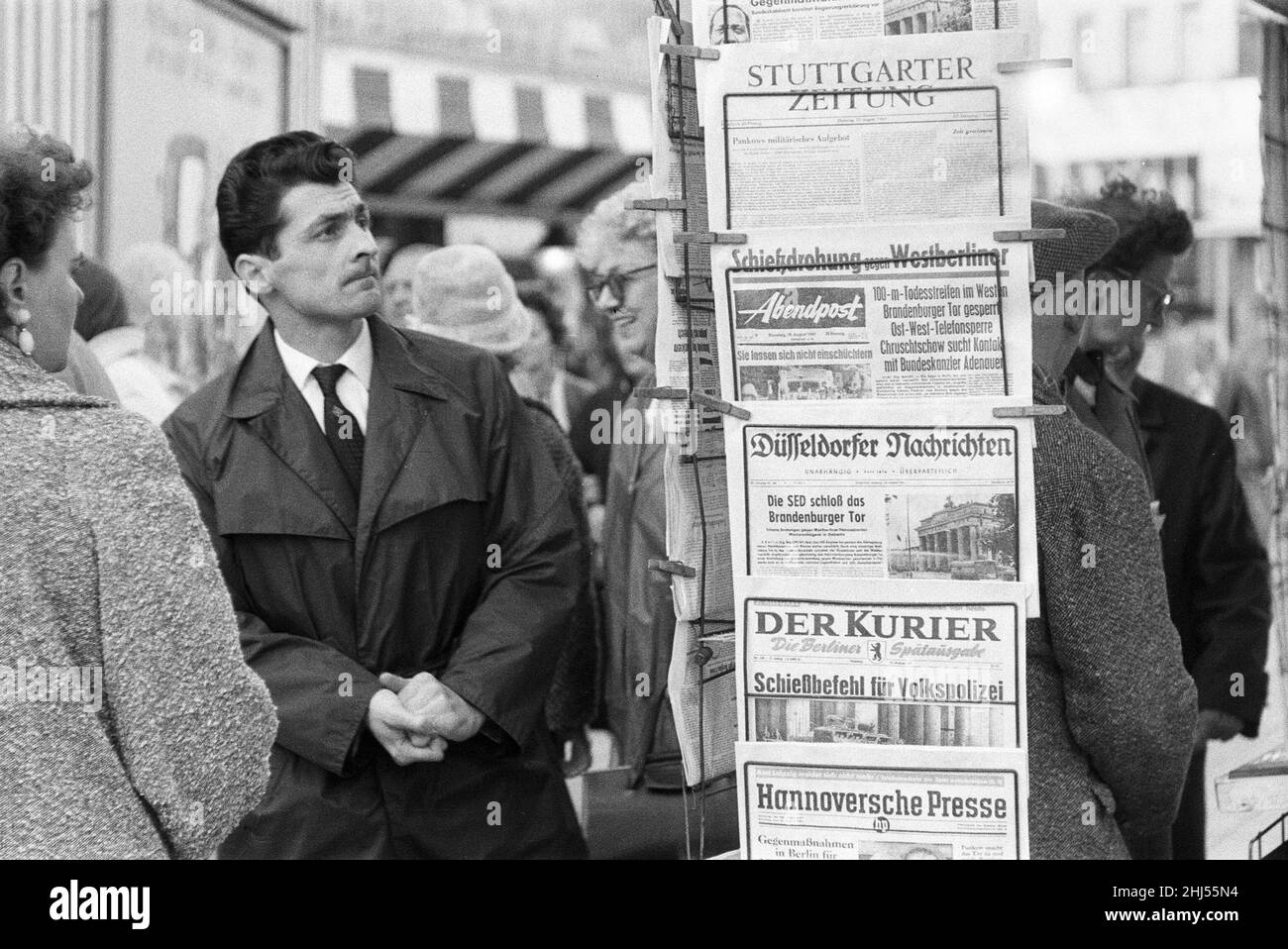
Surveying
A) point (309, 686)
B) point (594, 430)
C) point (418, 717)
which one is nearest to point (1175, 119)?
point (594, 430)

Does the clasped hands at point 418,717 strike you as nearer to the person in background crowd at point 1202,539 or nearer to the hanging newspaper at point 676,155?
the hanging newspaper at point 676,155

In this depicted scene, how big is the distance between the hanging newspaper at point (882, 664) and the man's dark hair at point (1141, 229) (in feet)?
4.61

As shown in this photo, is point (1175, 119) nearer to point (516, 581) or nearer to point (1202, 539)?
point (1202, 539)

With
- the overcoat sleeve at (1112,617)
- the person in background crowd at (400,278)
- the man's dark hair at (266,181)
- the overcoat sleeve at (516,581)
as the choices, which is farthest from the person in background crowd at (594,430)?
the overcoat sleeve at (1112,617)

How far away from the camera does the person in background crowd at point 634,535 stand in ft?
12.1

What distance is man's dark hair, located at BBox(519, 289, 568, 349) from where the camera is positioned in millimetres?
5113

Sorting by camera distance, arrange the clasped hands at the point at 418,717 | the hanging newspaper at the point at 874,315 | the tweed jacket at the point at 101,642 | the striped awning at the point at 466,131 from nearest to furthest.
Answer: the tweed jacket at the point at 101,642
the hanging newspaper at the point at 874,315
the clasped hands at the point at 418,717
the striped awning at the point at 466,131

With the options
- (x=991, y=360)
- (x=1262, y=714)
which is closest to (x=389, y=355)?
(x=991, y=360)

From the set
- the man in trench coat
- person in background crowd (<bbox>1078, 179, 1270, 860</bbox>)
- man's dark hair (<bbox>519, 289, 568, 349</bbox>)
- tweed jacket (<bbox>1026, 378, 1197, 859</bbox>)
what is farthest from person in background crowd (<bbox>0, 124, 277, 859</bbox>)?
man's dark hair (<bbox>519, 289, 568, 349</bbox>)

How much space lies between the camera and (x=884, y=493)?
8.35 feet

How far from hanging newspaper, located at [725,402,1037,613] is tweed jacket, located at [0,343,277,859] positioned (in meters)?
0.83
